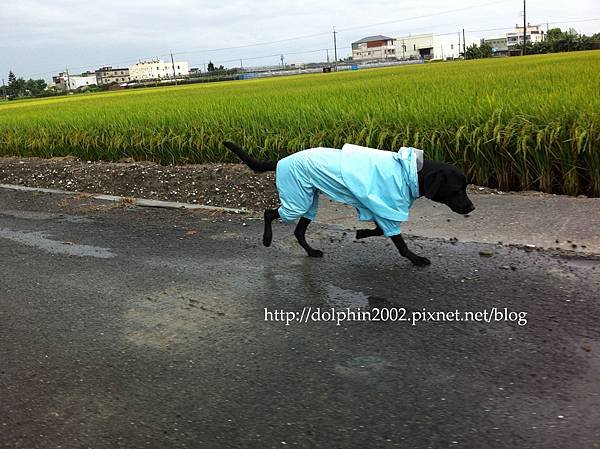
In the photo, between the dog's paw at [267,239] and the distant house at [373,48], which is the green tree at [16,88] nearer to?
the distant house at [373,48]

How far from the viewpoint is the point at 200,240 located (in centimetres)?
629

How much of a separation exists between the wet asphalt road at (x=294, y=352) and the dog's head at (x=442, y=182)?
61 centimetres

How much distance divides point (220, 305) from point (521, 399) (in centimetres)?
223

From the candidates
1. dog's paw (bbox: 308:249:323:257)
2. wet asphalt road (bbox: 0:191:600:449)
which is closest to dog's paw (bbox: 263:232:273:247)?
wet asphalt road (bbox: 0:191:600:449)

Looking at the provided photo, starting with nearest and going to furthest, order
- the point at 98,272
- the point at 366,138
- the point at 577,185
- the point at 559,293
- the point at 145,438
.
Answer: the point at 145,438 < the point at 559,293 < the point at 98,272 < the point at 577,185 < the point at 366,138

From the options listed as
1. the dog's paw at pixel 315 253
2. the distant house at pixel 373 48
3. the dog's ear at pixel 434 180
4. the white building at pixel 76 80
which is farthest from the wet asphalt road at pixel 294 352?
the distant house at pixel 373 48

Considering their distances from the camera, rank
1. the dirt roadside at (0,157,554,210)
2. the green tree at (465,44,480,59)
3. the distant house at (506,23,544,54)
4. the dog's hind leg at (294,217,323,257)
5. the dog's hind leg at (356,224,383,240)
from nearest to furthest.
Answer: the dog's hind leg at (356,224,383,240) < the dog's hind leg at (294,217,323,257) < the dirt roadside at (0,157,554,210) < the green tree at (465,44,480,59) < the distant house at (506,23,544,54)

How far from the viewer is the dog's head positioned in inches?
179

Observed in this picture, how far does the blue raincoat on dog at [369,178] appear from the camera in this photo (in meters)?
4.57

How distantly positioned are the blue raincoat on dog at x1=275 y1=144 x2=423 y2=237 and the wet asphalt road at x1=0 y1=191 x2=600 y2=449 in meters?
0.55

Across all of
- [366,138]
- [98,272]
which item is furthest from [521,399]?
[366,138]

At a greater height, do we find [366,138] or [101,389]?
[366,138]

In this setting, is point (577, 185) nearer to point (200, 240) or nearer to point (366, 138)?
point (366, 138)

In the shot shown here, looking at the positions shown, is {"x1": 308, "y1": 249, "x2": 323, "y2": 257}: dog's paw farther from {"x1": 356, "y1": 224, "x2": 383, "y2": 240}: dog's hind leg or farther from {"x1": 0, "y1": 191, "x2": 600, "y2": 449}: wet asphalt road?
{"x1": 356, "y1": 224, "x2": 383, "y2": 240}: dog's hind leg
